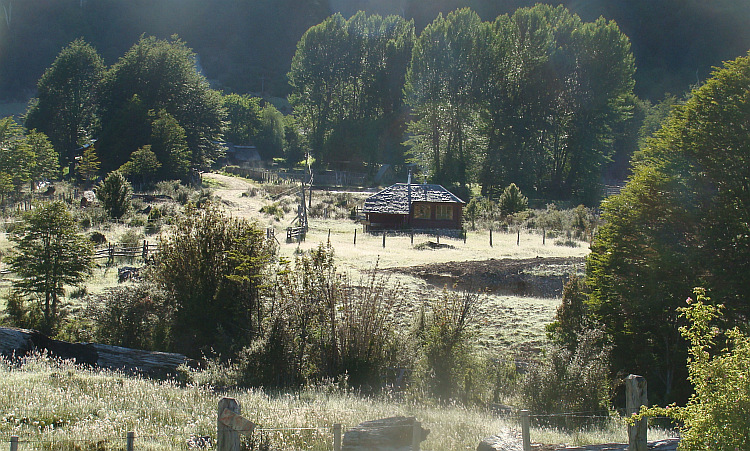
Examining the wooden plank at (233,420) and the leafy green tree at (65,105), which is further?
the leafy green tree at (65,105)

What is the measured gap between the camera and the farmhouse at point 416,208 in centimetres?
4503

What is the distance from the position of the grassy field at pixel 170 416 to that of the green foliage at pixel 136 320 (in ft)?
14.5

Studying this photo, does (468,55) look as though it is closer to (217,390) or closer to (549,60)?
(549,60)

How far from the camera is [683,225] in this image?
13.9 metres

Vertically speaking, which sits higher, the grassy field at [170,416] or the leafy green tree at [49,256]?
the leafy green tree at [49,256]

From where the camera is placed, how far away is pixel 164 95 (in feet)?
234

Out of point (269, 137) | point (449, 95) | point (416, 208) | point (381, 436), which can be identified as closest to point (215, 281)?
point (381, 436)

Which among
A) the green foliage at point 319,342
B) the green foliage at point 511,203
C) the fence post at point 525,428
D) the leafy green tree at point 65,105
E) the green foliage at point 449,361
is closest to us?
the fence post at point 525,428

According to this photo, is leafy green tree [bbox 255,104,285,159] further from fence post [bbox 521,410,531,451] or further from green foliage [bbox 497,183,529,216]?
fence post [bbox 521,410,531,451]

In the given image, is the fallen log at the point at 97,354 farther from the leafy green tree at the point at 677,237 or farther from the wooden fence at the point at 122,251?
the wooden fence at the point at 122,251

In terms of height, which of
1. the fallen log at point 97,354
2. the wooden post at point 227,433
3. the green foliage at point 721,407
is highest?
the green foliage at point 721,407

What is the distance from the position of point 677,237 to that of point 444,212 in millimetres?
32733

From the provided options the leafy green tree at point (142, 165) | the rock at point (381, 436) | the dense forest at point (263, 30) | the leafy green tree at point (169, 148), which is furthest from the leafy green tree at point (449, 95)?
the rock at point (381, 436)

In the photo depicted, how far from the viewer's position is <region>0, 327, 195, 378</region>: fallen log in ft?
39.1
